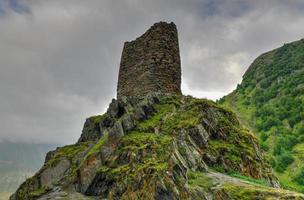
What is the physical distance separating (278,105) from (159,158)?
8055 centimetres

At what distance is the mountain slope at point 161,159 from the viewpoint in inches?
522

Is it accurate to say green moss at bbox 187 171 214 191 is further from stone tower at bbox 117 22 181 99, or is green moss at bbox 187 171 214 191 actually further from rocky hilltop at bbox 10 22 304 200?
stone tower at bbox 117 22 181 99

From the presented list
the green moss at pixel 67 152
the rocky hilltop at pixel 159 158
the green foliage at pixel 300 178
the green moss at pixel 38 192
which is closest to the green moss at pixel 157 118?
the rocky hilltop at pixel 159 158

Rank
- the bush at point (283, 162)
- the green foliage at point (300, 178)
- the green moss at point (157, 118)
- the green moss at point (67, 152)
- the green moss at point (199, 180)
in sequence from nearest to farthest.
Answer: the green moss at point (199, 180), the green moss at point (157, 118), the green moss at point (67, 152), the green foliage at point (300, 178), the bush at point (283, 162)

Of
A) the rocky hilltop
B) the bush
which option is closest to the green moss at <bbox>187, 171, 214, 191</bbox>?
the rocky hilltop

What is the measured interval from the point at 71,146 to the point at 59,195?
5.53 meters

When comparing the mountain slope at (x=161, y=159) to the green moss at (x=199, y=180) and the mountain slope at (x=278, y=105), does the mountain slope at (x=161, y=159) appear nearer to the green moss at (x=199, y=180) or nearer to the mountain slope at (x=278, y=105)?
the green moss at (x=199, y=180)

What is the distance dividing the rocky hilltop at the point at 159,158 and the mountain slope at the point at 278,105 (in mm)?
31964

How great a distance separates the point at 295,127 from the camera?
75.9 metres

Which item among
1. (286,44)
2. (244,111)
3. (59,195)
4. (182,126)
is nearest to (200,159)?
(182,126)

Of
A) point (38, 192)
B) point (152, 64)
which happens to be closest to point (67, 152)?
point (38, 192)

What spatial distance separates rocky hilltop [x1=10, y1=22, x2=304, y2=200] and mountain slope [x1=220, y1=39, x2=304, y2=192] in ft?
105

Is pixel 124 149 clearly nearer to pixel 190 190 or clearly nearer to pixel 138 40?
pixel 190 190

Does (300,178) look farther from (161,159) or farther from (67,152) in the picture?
(161,159)
